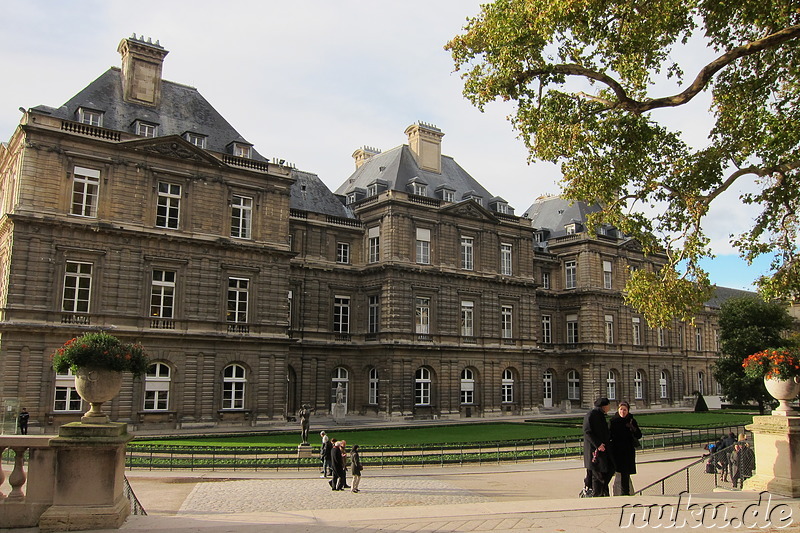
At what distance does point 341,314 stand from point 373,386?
16.8 ft

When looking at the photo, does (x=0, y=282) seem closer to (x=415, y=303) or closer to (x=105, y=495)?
(x=415, y=303)

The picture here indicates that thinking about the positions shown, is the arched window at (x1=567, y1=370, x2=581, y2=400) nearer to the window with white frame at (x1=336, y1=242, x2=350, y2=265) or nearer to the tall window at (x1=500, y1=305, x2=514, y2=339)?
the tall window at (x1=500, y1=305, x2=514, y2=339)

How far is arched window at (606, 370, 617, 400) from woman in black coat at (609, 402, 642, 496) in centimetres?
4501

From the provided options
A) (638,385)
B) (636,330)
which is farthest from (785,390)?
(636,330)

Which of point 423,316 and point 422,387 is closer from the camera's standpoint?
point 422,387

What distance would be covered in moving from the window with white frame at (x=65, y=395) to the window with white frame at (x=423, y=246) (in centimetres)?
2193

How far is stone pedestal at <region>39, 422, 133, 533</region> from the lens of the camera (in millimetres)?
8305

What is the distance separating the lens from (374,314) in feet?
142

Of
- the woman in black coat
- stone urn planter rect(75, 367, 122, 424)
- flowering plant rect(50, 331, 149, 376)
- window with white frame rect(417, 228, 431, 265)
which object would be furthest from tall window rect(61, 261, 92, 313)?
the woman in black coat

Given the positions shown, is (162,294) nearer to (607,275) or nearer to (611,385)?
(607,275)

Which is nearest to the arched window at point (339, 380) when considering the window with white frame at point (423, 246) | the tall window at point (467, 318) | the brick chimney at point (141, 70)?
the tall window at point (467, 318)

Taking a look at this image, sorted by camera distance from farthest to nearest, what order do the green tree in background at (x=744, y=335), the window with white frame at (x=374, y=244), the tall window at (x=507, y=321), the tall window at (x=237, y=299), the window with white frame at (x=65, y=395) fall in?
the green tree in background at (x=744, y=335)
the tall window at (x=507, y=321)
the window with white frame at (x=374, y=244)
the tall window at (x=237, y=299)
the window with white frame at (x=65, y=395)

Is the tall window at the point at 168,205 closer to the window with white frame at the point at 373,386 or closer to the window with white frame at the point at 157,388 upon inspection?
the window with white frame at the point at 157,388

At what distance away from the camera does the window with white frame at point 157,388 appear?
31.1 metres
